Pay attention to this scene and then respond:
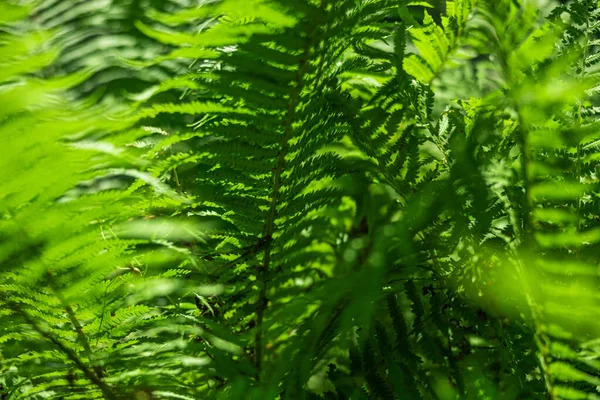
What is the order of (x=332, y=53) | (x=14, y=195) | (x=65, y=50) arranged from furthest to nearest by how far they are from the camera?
(x=65, y=50) < (x=332, y=53) < (x=14, y=195)

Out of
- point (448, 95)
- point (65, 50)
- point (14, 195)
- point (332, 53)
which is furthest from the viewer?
point (65, 50)

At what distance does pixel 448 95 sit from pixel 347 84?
0.53 feet

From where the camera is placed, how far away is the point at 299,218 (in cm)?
74

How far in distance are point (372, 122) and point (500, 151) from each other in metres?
0.17

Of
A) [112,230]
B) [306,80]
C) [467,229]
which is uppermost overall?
[306,80]

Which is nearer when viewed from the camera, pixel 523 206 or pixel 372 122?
pixel 523 206

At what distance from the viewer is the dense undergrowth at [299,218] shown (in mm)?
588

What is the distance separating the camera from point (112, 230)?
2.17ft

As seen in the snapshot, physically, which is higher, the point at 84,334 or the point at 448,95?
the point at 448,95

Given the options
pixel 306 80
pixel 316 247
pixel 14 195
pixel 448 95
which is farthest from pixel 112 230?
pixel 448 95

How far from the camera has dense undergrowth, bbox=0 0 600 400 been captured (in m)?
0.59

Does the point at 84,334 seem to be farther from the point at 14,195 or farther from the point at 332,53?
the point at 332,53

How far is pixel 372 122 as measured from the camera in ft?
2.59

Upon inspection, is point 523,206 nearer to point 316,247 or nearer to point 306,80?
point 306,80
